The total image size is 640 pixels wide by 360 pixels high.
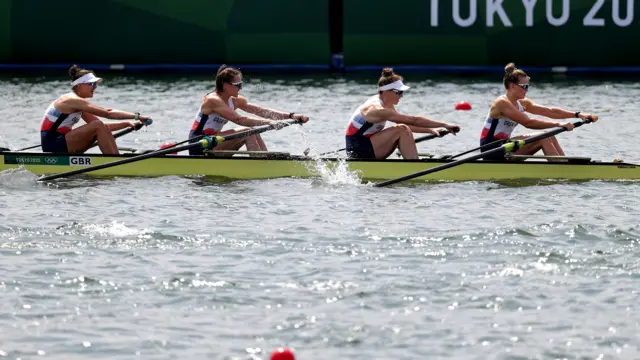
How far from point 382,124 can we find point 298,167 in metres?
1.31

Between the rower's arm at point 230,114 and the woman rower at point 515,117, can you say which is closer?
the woman rower at point 515,117

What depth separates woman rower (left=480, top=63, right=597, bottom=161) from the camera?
17.8m

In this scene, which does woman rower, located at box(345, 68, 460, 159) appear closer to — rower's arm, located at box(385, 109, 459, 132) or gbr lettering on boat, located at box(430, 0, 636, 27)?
rower's arm, located at box(385, 109, 459, 132)

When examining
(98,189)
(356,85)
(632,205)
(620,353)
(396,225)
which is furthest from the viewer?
(356,85)

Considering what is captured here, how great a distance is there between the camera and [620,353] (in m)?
10.1

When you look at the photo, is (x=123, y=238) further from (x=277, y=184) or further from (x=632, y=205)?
(x=632, y=205)

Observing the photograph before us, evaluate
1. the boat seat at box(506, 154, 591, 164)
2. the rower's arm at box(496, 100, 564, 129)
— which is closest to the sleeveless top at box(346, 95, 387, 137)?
the rower's arm at box(496, 100, 564, 129)

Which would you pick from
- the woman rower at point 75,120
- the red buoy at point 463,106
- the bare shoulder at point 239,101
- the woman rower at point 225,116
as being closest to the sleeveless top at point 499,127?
the woman rower at point 225,116

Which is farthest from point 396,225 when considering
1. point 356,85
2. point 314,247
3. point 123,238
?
point 356,85

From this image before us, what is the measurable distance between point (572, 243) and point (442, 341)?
12.3 feet

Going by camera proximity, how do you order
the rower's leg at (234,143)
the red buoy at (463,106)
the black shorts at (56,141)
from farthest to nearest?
1. the red buoy at (463,106)
2. the rower's leg at (234,143)
3. the black shorts at (56,141)

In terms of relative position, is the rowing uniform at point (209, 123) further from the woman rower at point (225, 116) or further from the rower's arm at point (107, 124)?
the rower's arm at point (107, 124)

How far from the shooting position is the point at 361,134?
18.0m

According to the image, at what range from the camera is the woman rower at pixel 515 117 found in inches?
703
